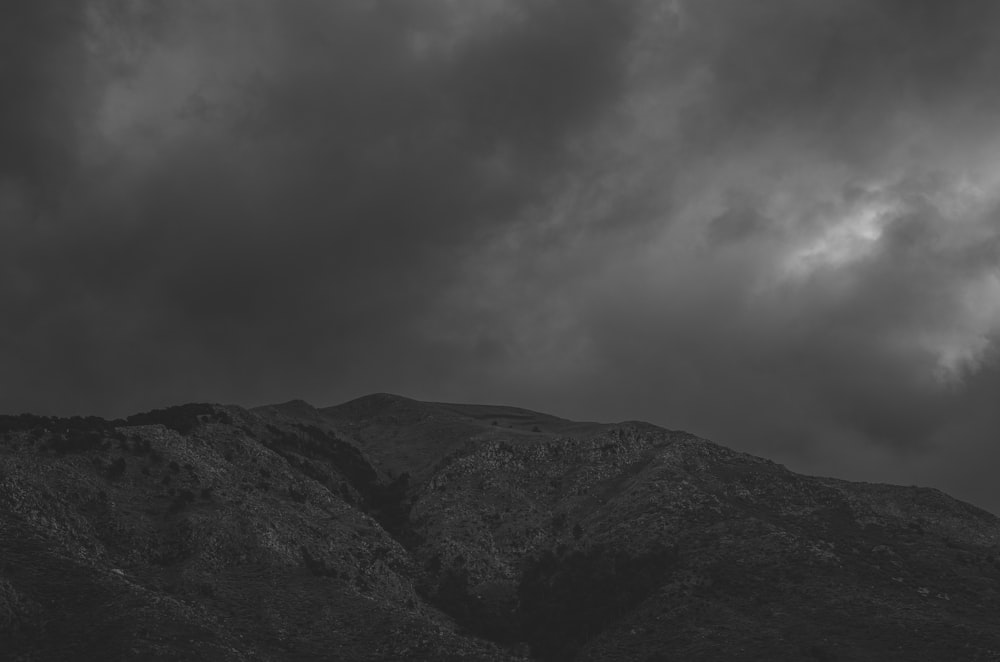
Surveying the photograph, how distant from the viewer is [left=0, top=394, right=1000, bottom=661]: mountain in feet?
161

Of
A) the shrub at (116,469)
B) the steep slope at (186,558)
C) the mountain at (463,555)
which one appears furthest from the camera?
the shrub at (116,469)

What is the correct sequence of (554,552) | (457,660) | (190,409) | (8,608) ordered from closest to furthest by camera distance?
(8,608) → (457,660) → (554,552) → (190,409)

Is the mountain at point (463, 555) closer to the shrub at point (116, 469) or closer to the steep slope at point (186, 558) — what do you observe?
the steep slope at point (186, 558)

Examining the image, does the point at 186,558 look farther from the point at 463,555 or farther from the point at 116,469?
the point at 463,555

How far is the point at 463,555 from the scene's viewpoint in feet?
266

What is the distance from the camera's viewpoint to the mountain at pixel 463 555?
161 ft

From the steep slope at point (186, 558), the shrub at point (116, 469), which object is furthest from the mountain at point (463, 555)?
the shrub at point (116, 469)

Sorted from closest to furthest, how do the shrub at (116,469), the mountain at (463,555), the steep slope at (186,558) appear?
1. the steep slope at (186,558)
2. the mountain at (463,555)
3. the shrub at (116,469)

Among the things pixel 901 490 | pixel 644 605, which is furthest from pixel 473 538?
pixel 901 490

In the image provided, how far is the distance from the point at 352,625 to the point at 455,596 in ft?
65.4

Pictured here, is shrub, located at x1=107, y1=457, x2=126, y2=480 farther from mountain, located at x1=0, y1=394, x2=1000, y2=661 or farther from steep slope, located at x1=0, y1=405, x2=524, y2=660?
mountain, located at x1=0, y1=394, x2=1000, y2=661

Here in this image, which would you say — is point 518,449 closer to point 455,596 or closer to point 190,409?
point 455,596

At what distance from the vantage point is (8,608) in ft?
131

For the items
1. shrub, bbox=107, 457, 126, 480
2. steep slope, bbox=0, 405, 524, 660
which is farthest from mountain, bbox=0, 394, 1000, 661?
shrub, bbox=107, 457, 126, 480
